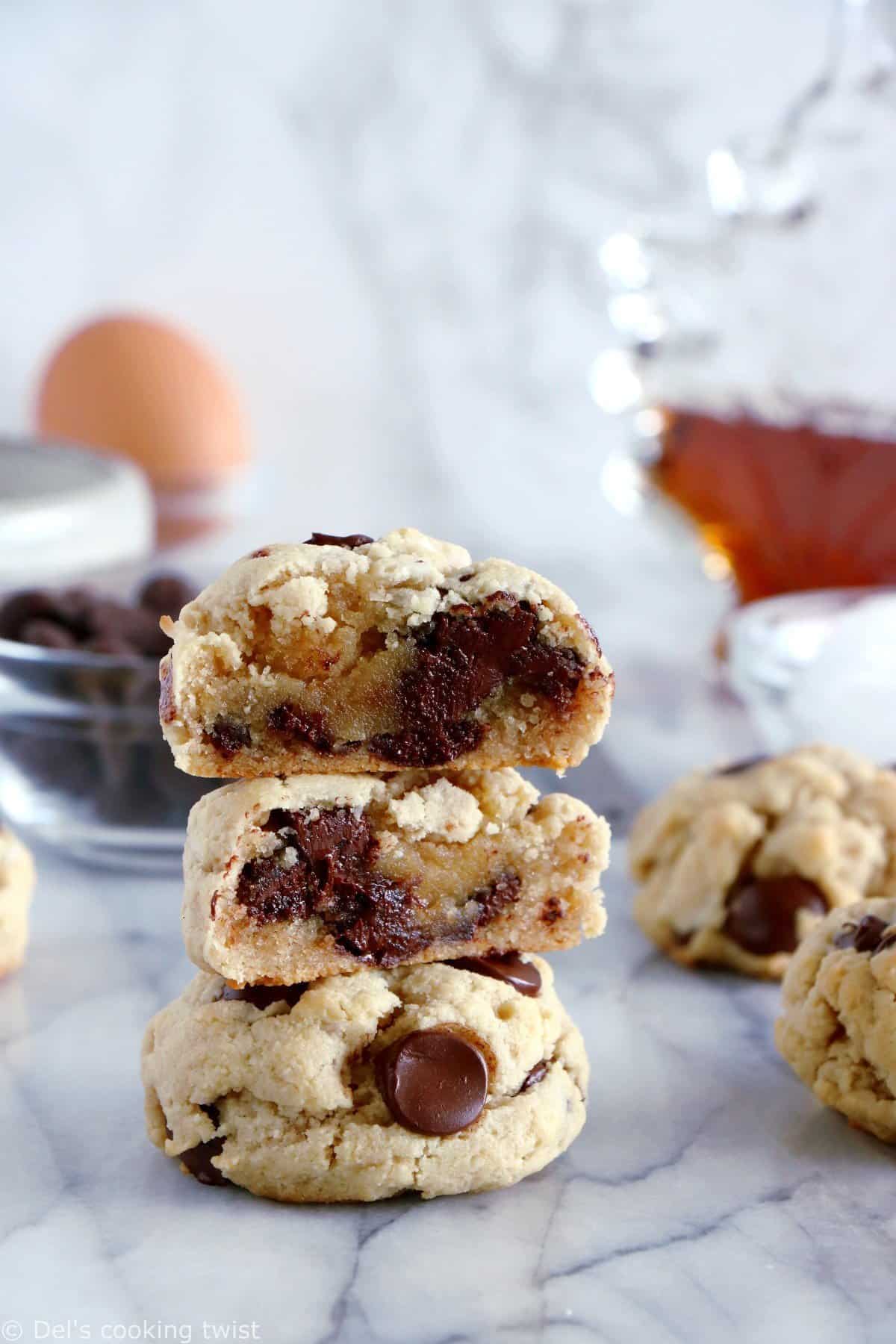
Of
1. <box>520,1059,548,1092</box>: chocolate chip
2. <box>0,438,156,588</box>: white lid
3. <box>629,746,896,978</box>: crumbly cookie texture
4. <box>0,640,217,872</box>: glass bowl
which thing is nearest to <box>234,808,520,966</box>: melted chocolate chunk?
<box>520,1059,548,1092</box>: chocolate chip

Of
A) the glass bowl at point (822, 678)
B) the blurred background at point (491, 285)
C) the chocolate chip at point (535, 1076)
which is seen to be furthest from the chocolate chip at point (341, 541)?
the blurred background at point (491, 285)

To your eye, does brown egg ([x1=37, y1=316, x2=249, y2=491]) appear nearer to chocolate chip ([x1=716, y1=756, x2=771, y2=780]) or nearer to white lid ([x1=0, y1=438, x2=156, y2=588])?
white lid ([x1=0, y1=438, x2=156, y2=588])

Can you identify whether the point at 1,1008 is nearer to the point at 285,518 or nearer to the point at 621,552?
the point at 285,518

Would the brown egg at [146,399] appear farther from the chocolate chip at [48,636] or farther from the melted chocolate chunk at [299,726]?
the melted chocolate chunk at [299,726]

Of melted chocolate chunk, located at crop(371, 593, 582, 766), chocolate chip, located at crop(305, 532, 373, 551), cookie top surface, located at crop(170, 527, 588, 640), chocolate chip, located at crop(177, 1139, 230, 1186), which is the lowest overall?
chocolate chip, located at crop(177, 1139, 230, 1186)

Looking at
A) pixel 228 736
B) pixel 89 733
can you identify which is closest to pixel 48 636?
pixel 89 733

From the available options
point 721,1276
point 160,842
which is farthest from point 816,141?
point 721,1276

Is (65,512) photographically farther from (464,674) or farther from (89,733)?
(464,674)
